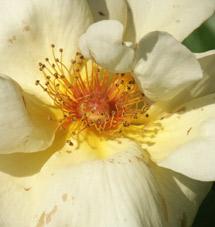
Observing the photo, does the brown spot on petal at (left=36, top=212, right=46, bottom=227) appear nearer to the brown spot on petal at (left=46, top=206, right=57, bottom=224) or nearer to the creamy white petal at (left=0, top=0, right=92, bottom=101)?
the brown spot on petal at (left=46, top=206, right=57, bottom=224)

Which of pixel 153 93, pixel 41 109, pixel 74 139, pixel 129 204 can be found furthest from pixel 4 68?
pixel 129 204

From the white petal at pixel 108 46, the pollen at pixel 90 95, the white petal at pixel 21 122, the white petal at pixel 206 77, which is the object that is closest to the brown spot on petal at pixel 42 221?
the white petal at pixel 21 122

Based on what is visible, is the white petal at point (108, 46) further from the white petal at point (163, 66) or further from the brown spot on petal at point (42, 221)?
the brown spot on petal at point (42, 221)

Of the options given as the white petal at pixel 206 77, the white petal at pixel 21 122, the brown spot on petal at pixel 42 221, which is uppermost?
the white petal at pixel 206 77

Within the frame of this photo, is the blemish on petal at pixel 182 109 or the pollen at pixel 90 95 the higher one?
the blemish on petal at pixel 182 109

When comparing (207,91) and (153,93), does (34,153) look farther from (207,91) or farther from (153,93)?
(207,91)

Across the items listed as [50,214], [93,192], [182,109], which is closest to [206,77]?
[182,109]

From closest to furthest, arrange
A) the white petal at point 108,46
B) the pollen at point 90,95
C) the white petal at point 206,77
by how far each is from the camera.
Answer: the white petal at point 108,46
the white petal at point 206,77
the pollen at point 90,95
